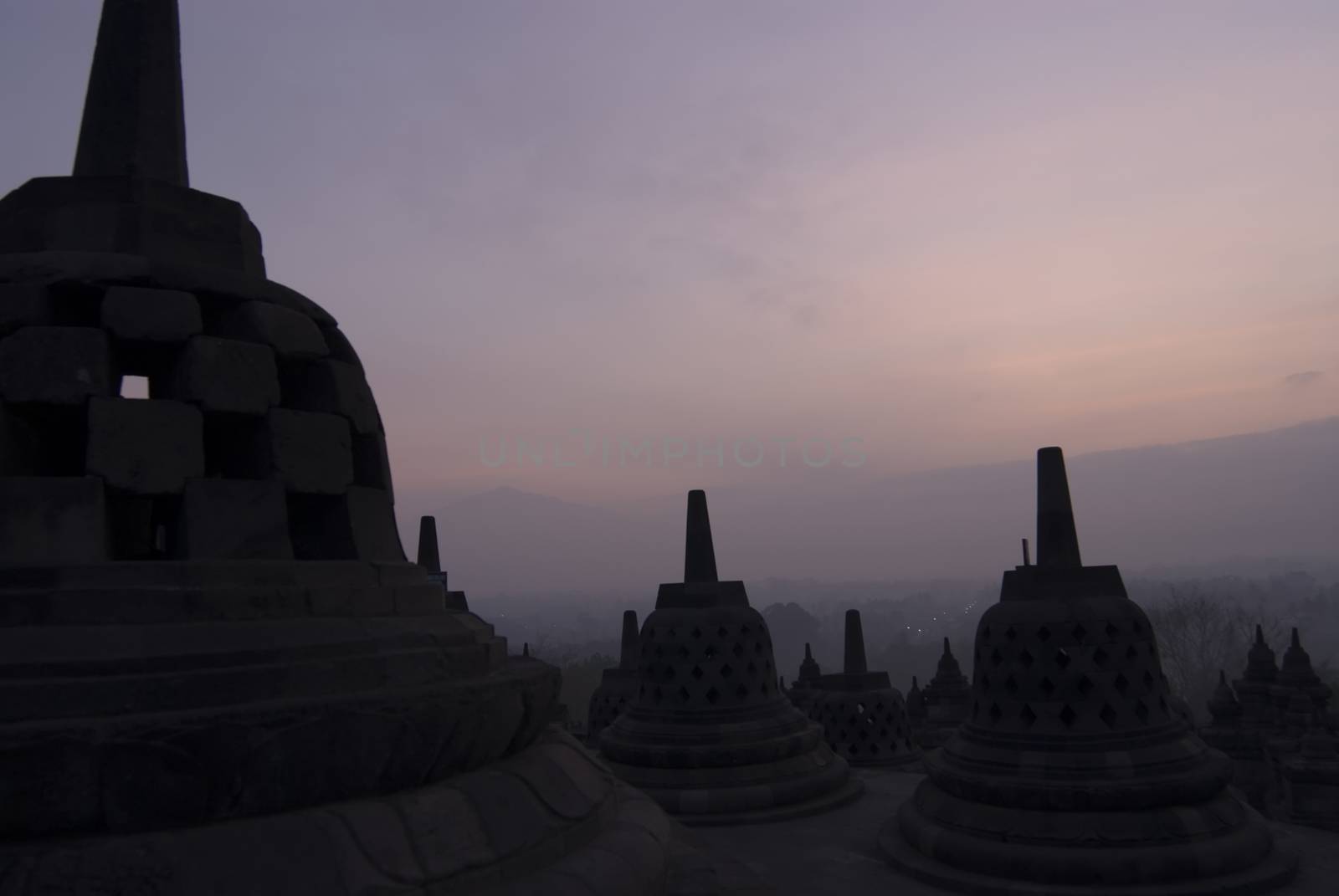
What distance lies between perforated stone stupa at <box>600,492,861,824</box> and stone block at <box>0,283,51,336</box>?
8159 millimetres

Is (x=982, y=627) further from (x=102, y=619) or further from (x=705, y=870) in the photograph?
(x=102, y=619)

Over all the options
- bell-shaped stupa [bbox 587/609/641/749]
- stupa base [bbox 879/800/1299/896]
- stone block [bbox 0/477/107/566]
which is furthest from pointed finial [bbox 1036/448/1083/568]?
bell-shaped stupa [bbox 587/609/641/749]

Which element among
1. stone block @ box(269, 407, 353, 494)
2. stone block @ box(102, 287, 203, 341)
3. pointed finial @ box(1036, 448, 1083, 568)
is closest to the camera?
stone block @ box(102, 287, 203, 341)

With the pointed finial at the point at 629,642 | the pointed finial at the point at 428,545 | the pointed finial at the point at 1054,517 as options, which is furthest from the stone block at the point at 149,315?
the pointed finial at the point at 629,642

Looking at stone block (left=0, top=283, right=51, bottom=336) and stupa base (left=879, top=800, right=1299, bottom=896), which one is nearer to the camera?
stone block (left=0, top=283, right=51, bottom=336)

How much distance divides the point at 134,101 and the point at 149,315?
1.62 m

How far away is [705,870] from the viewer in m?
5.00

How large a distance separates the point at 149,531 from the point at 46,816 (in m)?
2.82

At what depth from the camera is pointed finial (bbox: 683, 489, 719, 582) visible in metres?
12.0

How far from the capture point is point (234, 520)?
4.21m

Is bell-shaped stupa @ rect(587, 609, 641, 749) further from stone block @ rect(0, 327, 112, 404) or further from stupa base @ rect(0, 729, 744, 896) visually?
stone block @ rect(0, 327, 112, 404)

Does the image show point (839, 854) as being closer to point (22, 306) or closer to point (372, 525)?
point (372, 525)

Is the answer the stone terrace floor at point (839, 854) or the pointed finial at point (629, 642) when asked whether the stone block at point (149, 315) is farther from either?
the pointed finial at point (629, 642)

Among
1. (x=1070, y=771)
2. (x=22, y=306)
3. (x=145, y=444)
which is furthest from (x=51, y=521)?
(x=1070, y=771)
